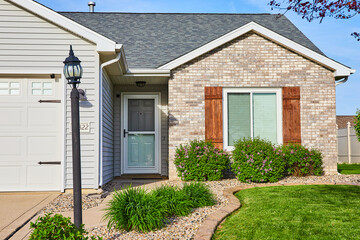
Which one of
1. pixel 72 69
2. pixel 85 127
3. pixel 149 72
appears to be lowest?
pixel 85 127

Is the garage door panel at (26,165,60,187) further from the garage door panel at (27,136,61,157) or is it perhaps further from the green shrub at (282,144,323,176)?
the green shrub at (282,144,323,176)

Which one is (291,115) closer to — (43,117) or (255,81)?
(255,81)

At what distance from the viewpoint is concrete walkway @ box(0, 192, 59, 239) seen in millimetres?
4648

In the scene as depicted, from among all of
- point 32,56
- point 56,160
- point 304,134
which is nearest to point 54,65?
point 32,56

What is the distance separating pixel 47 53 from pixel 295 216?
5.31m

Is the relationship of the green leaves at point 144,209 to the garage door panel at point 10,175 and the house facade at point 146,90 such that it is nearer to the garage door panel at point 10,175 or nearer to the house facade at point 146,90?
the house facade at point 146,90

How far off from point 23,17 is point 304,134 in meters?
6.78

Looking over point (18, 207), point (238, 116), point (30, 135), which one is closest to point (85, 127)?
point (30, 135)

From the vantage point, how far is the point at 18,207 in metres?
5.80

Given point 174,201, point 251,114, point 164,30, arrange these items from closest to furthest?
point 174,201
point 251,114
point 164,30

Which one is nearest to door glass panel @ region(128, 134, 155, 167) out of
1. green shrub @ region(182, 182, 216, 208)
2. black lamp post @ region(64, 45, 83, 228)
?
green shrub @ region(182, 182, 216, 208)

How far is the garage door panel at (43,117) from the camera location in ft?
23.9

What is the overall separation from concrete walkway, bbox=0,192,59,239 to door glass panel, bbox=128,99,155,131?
3835mm

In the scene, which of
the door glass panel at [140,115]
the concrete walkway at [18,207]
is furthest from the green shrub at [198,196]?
the door glass panel at [140,115]
